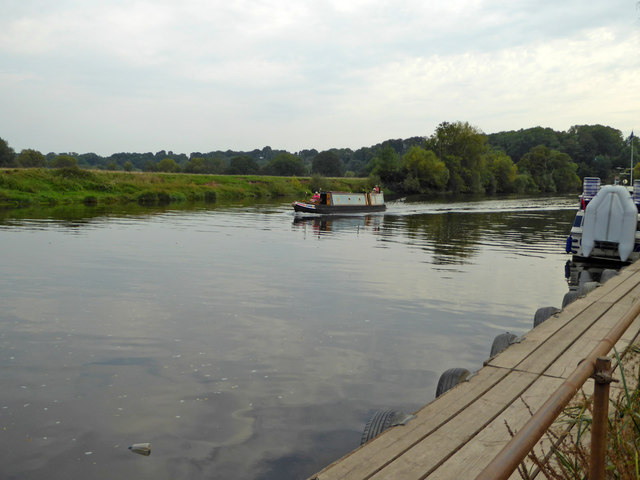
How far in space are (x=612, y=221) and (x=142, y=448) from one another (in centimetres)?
2085

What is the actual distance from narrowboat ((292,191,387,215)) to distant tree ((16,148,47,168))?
69828mm

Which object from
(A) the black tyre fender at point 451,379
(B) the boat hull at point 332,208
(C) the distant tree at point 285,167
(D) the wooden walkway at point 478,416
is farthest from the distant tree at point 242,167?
(A) the black tyre fender at point 451,379

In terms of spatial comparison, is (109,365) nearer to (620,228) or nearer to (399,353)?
(399,353)

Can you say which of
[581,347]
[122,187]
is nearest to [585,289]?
[581,347]

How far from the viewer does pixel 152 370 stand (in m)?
9.03

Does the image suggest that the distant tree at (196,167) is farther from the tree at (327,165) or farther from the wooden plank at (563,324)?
the wooden plank at (563,324)

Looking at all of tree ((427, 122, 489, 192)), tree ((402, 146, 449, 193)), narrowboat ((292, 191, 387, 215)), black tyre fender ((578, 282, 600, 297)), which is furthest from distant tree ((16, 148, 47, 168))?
black tyre fender ((578, 282, 600, 297))

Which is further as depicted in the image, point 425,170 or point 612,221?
point 425,170

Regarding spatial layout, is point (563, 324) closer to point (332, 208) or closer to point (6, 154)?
point (332, 208)

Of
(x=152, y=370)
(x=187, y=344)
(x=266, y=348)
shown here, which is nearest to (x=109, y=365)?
(x=152, y=370)

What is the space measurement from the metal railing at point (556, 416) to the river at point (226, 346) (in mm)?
4420

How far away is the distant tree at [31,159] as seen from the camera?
98.1 metres

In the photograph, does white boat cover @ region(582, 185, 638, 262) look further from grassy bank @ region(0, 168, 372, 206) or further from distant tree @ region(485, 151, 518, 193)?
distant tree @ region(485, 151, 518, 193)

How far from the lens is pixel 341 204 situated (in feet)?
175
